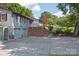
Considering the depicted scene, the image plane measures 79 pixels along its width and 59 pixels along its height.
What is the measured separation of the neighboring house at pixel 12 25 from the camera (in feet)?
34.9

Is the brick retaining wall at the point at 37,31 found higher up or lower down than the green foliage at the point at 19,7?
lower down

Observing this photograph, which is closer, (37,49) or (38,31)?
(37,49)

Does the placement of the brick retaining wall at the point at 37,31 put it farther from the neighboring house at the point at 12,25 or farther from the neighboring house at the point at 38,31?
the neighboring house at the point at 12,25

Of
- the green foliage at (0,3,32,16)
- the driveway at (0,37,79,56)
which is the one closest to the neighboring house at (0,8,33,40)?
the green foliage at (0,3,32,16)

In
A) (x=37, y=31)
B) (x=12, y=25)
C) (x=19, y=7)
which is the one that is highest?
(x=19, y=7)

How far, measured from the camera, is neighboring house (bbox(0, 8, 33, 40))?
10.6 metres

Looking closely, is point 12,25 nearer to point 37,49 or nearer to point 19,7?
point 19,7

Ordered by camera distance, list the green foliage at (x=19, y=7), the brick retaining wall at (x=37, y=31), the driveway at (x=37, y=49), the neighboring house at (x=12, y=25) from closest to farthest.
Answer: the driveway at (x=37, y=49) → the neighboring house at (x=12, y=25) → the green foliage at (x=19, y=7) → the brick retaining wall at (x=37, y=31)

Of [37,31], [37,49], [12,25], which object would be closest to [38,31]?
[37,31]

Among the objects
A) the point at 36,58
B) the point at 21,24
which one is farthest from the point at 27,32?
the point at 36,58

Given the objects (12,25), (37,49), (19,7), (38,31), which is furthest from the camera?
(38,31)

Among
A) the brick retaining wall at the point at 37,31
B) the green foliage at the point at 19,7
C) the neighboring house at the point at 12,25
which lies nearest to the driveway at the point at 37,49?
the neighboring house at the point at 12,25

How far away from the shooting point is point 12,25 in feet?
37.4

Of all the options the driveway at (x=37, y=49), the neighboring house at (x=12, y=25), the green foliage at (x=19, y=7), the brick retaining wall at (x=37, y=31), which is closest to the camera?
the driveway at (x=37, y=49)
